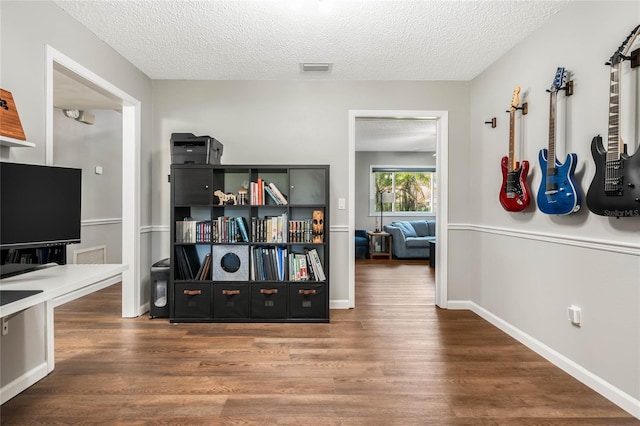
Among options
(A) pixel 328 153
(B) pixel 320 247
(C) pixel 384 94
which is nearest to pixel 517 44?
(C) pixel 384 94

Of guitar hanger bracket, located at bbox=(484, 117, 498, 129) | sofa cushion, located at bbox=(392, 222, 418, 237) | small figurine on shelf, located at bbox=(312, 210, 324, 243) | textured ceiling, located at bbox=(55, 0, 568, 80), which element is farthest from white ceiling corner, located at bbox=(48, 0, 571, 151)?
sofa cushion, located at bbox=(392, 222, 418, 237)

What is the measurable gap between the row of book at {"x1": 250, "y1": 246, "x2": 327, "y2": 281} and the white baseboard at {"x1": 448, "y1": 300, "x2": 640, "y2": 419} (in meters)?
1.59

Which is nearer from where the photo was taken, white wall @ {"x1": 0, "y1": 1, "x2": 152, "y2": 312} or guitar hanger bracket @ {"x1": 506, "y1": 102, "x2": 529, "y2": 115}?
white wall @ {"x1": 0, "y1": 1, "x2": 152, "y2": 312}

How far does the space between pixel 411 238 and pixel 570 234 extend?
4.69m

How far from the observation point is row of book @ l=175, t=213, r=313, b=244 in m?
3.15

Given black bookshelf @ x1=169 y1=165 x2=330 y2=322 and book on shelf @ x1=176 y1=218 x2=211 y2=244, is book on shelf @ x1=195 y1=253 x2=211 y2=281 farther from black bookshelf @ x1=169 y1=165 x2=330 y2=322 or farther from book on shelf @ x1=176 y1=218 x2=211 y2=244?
book on shelf @ x1=176 y1=218 x2=211 y2=244

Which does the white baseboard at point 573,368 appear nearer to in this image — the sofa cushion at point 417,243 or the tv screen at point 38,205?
the tv screen at point 38,205

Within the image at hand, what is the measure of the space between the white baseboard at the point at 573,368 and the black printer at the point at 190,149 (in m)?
2.98

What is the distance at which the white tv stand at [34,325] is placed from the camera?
157 cm

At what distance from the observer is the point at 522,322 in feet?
8.70

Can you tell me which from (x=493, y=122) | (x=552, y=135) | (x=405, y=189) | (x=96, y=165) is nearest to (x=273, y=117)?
(x=493, y=122)

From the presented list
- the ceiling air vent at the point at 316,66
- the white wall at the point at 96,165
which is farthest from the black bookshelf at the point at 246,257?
the white wall at the point at 96,165

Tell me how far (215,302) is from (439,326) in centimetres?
203

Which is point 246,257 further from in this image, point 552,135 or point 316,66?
point 552,135
